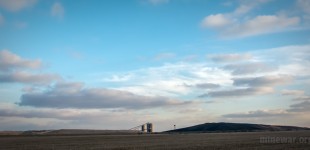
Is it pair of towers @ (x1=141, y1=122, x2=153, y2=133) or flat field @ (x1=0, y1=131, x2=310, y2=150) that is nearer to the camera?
flat field @ (x1=0, y1=131, x2=310, y2=150)

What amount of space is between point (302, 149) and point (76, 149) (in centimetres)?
2257

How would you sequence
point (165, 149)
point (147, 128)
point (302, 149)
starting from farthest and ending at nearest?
1. point (147, 128)
2. point (165, 149)
3. point (302, 149)

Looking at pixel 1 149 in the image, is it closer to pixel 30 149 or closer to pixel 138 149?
pixel 30 149

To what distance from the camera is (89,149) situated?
38.3 meters

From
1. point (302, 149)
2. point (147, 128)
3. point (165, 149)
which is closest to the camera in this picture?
point (302, 149)

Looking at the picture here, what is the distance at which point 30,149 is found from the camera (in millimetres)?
39062

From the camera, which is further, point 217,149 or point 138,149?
point 138,149

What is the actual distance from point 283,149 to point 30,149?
25.8m

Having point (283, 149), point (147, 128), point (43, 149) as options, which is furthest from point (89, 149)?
point (147, 128)

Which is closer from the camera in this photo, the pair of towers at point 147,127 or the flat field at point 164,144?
the flat field at point 164,144

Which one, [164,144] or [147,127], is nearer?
[164,144]

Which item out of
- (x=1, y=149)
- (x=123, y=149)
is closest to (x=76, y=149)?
(x=123, y=149)

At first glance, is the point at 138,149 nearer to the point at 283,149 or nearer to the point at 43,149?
the point at 43,149

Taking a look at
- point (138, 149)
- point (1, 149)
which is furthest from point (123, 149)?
point (1, 149)
